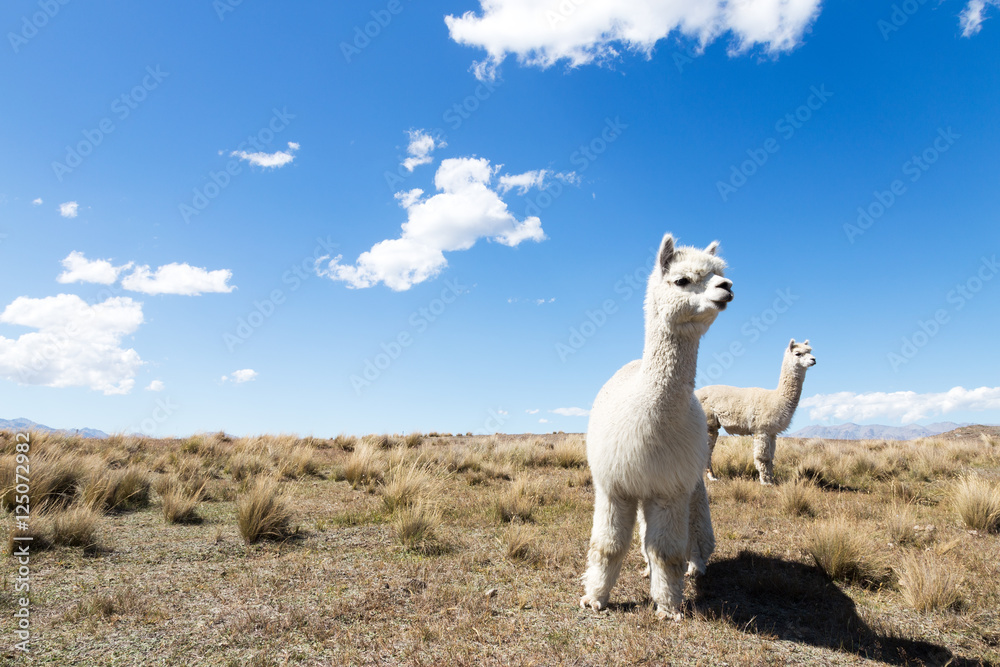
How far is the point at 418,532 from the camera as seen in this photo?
573 centimetres

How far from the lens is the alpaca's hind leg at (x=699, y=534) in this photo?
15.7 feet

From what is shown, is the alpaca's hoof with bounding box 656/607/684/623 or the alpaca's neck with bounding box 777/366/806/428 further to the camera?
the alpaca's neck with bounding box 777/366/806/428

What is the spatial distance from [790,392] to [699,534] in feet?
20.5

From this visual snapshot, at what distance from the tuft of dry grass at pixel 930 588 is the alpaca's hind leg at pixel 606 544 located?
264cm

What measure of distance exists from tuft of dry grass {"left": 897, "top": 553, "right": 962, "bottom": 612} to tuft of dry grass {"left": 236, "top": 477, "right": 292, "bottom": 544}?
20.8ft

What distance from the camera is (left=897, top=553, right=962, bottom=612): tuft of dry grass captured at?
423 cm

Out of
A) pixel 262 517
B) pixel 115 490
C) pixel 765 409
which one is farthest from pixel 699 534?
pixel 115 490

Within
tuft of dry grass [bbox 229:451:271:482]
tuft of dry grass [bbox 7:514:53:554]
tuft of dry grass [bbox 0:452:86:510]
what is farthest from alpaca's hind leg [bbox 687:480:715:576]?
tuft of dry grass [bbox 229:451:271:482]

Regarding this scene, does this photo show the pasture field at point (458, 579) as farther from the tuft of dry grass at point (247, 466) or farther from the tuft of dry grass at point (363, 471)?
the tuft of dry grass at point (247, 466)

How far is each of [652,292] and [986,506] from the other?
6143 millimetres

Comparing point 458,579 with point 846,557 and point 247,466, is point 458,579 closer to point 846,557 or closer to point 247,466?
point 846,557

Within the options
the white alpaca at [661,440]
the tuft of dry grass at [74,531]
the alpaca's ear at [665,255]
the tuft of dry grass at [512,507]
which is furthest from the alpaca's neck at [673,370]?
the tuft of dry grass at [74,531]

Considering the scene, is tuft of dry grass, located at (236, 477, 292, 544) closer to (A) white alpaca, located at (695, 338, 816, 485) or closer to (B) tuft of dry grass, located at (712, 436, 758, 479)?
(A) white alpaca, located at (695, 338, 816, 485)

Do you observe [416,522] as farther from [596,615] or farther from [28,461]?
[28,461]
